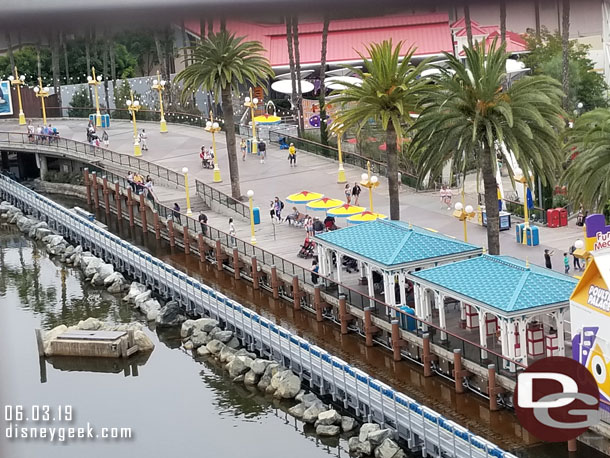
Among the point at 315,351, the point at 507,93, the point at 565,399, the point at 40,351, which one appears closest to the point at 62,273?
the point at 40,351

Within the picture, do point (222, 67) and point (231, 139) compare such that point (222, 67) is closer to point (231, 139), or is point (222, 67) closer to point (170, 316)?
point (231, 139)

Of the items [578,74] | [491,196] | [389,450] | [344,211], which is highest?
[578,74]

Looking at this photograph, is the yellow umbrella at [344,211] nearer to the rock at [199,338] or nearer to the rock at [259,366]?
the rock at [199,338]

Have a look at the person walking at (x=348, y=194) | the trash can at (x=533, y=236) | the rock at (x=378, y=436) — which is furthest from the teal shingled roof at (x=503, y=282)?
the person walking at (x=348, y=194)

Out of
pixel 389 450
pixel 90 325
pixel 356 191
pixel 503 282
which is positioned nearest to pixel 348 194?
pixel 356 191

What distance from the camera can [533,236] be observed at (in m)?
53.4

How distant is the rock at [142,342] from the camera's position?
52.7 meters

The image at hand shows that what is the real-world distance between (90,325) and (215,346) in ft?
25.6

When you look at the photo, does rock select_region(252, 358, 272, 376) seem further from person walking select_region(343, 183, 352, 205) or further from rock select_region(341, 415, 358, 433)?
person walking select_region(343, 183, 352, 205)

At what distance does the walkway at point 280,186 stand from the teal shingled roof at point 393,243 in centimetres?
542

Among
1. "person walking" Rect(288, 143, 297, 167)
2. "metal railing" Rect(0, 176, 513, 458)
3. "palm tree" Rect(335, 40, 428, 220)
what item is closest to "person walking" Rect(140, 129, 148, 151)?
"metal railing" Rect(0, 176, 513, 458)

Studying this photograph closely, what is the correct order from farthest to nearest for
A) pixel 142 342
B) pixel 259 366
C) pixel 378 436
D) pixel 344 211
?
pixel 344 211
pixel 142 342
pixel 259 366
pixel 378 436

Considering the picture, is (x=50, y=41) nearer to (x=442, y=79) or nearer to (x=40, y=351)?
(x=442, y=79)

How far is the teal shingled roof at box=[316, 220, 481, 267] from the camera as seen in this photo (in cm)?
4634
